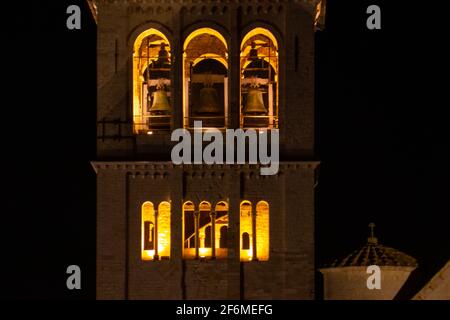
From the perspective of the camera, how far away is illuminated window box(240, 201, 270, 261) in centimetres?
5094

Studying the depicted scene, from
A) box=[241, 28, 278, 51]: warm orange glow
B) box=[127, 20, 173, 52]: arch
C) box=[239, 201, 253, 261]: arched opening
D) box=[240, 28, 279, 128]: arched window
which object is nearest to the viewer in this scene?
box=[239, 201, 253, 261]: arched opening

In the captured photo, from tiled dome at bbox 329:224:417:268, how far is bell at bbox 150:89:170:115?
6.53 meters

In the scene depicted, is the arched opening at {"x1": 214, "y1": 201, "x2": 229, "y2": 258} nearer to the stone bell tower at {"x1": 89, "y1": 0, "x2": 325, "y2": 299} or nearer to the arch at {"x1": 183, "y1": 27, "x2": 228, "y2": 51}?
the stone bell tower at {"x1": 89, "y1": 0, "x2": 325, "y2": 299}

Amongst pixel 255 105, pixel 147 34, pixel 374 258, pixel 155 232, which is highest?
pixel 147 34

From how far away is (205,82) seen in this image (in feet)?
172

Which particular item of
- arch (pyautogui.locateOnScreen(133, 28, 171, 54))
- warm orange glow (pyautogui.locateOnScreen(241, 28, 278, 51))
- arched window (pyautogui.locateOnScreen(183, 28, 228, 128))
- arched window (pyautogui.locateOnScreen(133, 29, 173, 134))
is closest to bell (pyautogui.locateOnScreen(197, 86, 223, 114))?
arched window (pyautogui.locateOnScreen(183, 28, 228, 128))

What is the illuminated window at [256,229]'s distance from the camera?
5094cm

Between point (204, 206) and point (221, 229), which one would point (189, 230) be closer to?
point (221, 229)

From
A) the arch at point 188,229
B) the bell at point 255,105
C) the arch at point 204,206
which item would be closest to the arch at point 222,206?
the arch at point 204,206

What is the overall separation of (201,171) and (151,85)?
10.8 feet

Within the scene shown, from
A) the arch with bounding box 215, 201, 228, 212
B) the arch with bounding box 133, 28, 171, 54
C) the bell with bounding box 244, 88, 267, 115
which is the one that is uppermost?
the arch with bounding box 133, 28, 171, 54

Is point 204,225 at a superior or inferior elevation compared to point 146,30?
inferior

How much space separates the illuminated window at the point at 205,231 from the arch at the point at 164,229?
446mm

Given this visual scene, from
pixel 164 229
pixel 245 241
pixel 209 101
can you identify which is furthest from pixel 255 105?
pixel 164 229
